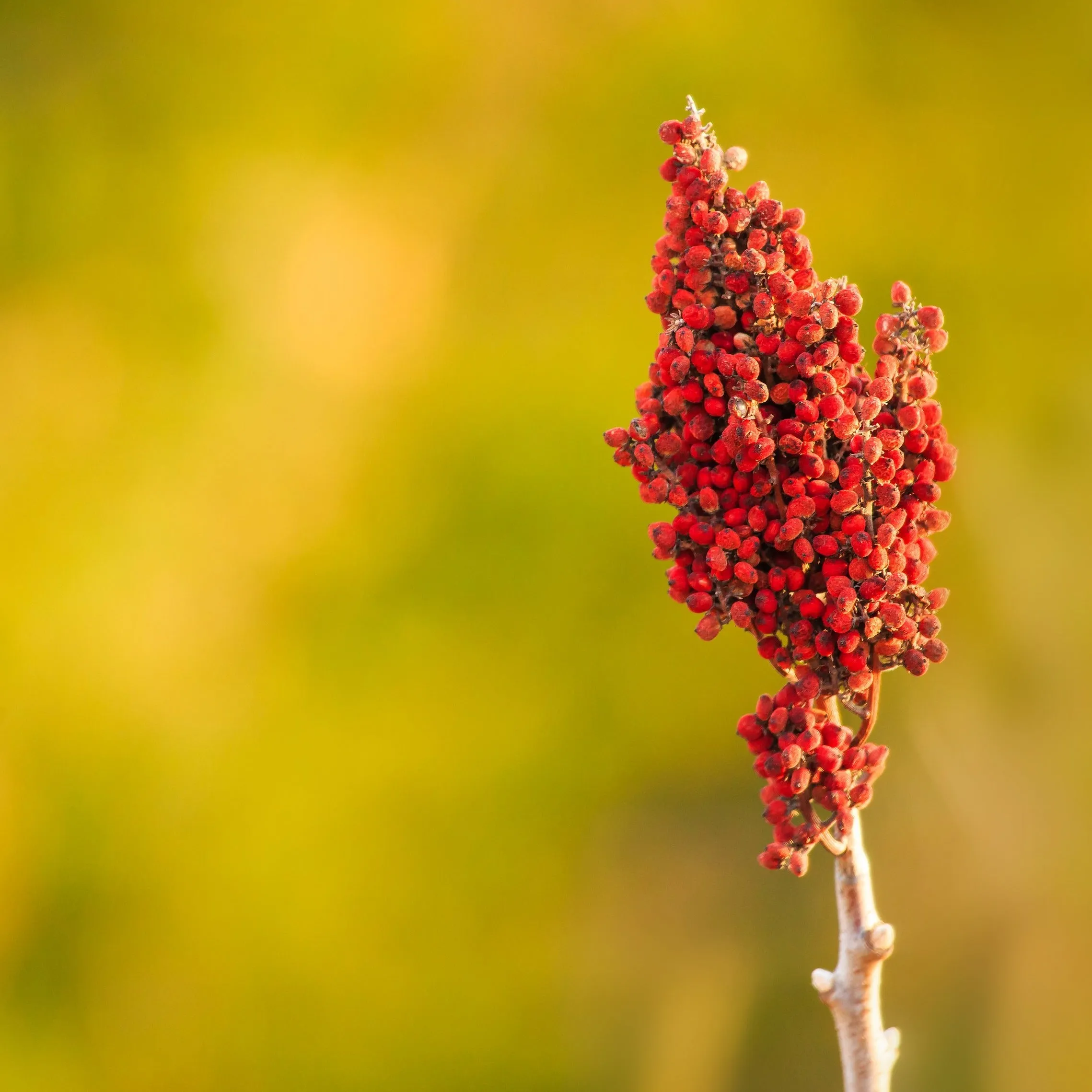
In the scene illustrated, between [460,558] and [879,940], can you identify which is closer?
[879,940]

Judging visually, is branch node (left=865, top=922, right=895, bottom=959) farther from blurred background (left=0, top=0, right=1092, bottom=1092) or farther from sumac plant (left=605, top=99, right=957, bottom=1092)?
blurred background (left=0, top=0, right=1092, bottom=1092)

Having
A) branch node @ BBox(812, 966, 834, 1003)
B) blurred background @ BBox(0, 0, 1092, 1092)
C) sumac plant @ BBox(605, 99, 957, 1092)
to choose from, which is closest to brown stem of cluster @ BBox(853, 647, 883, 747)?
sumac plant @ BBox(605, 99, 957, 1092)

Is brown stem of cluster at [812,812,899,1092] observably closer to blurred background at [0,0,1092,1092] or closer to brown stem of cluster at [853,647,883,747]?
brown stem of cluster at [853,647,883,747]

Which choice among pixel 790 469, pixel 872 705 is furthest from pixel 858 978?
pixel 790 469

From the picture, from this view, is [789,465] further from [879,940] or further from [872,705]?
[879,940]

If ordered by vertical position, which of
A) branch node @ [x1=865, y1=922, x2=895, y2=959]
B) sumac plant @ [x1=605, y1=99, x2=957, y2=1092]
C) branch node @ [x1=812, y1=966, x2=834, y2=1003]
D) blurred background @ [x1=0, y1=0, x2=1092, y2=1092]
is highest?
blurred background @ [x1=0, y1=0, x2=1092, y2=1092]

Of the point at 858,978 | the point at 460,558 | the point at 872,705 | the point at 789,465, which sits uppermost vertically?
the point at 460,558

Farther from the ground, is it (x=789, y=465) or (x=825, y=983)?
(x=789, y=465)

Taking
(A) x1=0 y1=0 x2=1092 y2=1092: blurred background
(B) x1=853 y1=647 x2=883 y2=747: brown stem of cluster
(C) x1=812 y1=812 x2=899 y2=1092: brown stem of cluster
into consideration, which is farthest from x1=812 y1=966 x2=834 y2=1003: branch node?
(A) x1=0 y1=0 x2=1092 y2=1092: blurred background

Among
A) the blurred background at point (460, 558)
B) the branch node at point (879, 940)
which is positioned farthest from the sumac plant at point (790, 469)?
the blurred background at point (460, 558)

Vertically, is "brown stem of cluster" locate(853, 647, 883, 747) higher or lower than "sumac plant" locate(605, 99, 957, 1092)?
lower

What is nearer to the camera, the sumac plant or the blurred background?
the sumac plant
